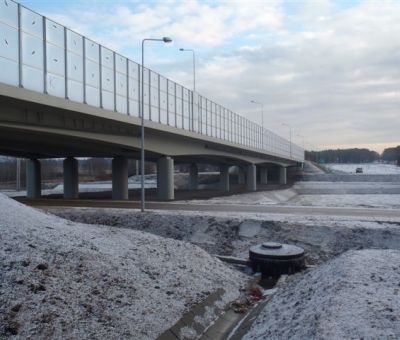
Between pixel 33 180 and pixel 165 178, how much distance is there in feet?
58.0

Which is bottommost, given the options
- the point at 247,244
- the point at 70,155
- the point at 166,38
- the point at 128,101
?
the point at 247,244

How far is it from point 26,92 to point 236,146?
33.0 metres

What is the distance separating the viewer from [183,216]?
20375mm

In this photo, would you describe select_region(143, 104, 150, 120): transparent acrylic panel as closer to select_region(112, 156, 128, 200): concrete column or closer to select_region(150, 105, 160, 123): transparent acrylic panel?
select_region(150, 105, 160, 123): transparent acrylic panel

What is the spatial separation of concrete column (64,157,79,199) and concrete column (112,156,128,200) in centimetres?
574

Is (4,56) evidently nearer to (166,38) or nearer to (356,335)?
(166,38)

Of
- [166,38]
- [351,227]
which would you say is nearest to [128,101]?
[166,38]

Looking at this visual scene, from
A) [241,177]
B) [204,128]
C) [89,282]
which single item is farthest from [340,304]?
[241,177]

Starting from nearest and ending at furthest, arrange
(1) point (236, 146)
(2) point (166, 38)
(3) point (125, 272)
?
(3) point (125, 272) < (2) point (166, 38) < (1) point (236, 146)

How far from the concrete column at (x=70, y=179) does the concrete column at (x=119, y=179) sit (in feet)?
18.8

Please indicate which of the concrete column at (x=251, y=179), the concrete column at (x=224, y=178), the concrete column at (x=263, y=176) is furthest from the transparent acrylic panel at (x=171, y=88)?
Result: the concrete column at (x=263, y=176)

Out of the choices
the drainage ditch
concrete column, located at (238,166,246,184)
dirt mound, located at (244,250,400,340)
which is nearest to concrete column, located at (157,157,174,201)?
the drainage ditch

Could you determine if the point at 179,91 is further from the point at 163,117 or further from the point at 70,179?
the point at 70,179

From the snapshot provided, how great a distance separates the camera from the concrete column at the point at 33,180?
45219 mm
